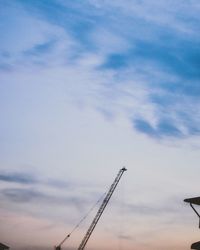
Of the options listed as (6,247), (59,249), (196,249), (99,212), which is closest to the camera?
(196,249)

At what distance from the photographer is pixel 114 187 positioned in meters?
122

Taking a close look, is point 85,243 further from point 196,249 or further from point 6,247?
point 196,249

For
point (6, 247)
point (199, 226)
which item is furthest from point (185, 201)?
point (6, 247)

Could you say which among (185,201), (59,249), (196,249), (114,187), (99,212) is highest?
(114,187)

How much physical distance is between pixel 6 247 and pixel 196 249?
3183 cm

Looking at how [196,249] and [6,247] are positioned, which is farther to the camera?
[6,247]

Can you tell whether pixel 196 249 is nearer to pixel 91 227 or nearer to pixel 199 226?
pixel 199 226

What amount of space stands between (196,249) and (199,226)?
1.81 metres

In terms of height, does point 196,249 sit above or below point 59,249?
below

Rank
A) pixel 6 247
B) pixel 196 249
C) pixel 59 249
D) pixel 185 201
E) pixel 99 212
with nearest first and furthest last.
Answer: pixel 196 249
pixel 185 201
pixel 6 247
pixel 99 212
pixel 59 249

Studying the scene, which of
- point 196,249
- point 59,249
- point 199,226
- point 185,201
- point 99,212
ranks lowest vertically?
point 196,249

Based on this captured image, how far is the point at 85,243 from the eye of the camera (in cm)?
12088

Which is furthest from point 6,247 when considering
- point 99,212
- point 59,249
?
point 59,249

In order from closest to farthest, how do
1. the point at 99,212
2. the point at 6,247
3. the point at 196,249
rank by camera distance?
the point at 196,249 → the point at 6,247 → the point at 99,212
